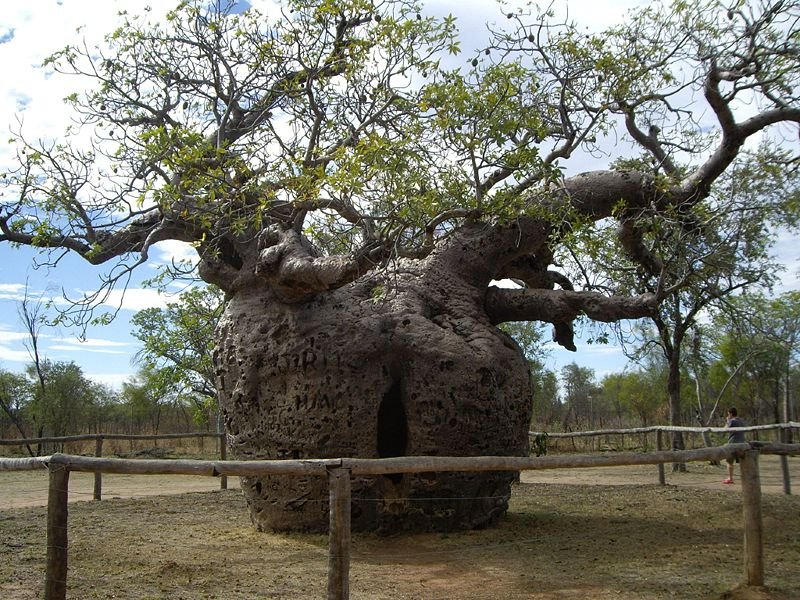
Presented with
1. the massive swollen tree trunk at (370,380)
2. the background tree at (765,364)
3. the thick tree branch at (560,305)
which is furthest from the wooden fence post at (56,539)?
the background tree at (765,364)

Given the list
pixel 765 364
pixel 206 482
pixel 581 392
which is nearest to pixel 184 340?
pixel 206 482

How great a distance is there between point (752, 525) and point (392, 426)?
3388mm

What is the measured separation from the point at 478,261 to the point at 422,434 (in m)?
2.01

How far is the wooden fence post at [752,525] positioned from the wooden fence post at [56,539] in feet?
12.8

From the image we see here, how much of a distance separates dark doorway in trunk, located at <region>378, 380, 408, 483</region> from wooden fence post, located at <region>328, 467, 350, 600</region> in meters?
2.91

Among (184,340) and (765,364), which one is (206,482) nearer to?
(184,340)

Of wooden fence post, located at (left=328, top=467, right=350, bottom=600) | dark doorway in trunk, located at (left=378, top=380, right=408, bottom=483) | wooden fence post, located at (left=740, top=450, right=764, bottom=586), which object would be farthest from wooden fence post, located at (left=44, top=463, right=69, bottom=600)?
wooden fence post, located at (left=740, top=450, right=764, bottom=586)

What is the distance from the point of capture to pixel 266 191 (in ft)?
20.0

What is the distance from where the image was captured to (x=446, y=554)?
5.71 m

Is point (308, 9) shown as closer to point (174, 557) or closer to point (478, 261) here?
point (478, 261)

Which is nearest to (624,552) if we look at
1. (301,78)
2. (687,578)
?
(687,578)

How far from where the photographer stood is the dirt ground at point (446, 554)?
4613mm

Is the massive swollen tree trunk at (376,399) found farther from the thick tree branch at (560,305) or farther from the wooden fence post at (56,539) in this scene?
the wooden fence post at (56,539)

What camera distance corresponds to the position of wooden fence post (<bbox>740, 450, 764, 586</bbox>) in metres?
4.48
